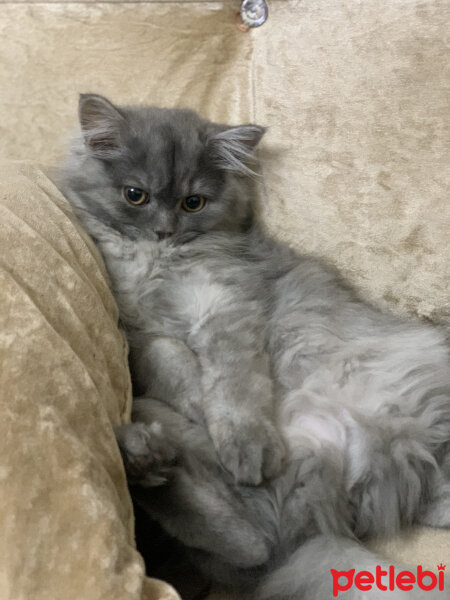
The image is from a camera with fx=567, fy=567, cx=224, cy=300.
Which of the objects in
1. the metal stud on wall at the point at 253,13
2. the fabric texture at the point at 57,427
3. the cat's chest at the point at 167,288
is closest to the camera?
the fabric texture at the point at 57,427

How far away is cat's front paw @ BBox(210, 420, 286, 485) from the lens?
112 cm

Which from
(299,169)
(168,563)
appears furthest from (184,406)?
(299,169)

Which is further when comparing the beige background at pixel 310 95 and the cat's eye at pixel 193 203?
the cat's eye at pixel 193 203

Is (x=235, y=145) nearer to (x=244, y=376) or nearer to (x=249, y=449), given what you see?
(x=244, y=376)

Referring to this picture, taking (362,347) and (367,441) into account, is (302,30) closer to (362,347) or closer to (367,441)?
(362,347)

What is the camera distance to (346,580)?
100 cm

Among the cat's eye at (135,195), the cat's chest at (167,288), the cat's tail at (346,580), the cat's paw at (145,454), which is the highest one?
the cat's eye at (135,195)

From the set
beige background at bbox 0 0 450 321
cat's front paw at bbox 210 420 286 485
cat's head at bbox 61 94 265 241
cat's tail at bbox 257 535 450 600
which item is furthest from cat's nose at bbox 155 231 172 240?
cat's tail at bbox 257 535 450 600

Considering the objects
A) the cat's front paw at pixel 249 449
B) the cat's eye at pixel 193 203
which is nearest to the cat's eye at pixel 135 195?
the cat's eye at pixel 193 203

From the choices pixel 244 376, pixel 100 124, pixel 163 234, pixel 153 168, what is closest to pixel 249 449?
pixel 244 376

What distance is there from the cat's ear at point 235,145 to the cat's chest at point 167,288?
12.0 inches

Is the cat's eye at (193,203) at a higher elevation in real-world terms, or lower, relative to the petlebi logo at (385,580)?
higher

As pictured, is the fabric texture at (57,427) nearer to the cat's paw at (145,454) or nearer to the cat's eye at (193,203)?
the cat's paw at (145,454)

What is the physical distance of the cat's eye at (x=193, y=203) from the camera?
1.54 m
